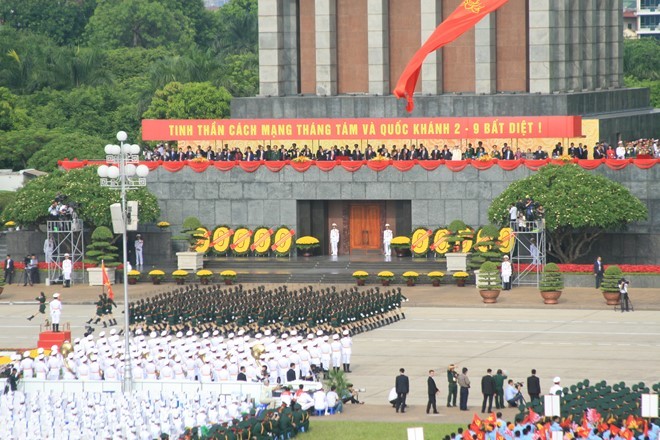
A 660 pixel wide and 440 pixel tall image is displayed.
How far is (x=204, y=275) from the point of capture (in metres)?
78.4

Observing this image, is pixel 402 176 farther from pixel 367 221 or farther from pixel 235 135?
pixel 235 135

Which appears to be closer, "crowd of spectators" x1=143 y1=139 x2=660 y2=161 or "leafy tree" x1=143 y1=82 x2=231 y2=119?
"crowd of spectators" x1=143 y1=139 x2=660 y2=161

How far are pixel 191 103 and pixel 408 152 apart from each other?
28.4 metres

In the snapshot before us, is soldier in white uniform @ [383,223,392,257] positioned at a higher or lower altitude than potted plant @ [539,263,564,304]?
higher

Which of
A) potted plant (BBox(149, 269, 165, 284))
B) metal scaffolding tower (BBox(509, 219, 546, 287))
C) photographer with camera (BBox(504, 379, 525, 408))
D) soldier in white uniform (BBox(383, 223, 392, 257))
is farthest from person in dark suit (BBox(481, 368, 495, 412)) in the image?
soldier in white uniform (BBox(383, 223, 392, 257))

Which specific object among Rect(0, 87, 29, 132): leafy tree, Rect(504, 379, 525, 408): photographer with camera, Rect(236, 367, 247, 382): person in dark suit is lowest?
Rect(504, 379, 525, 408): photographer with camera

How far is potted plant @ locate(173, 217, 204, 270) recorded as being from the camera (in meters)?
80.9

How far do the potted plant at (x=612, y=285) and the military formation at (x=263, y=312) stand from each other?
26.8 feet

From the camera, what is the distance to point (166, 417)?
156ft

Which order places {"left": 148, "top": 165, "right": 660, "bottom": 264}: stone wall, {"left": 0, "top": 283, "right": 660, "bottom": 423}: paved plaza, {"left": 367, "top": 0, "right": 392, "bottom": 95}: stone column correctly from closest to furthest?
{"left": 0, "top": 283, "right": 660, "bottom": 423}: paved plaza < {"left": 148, "top": 165, "right": 660, "bottom": 264}: stone wall < {"left": 367, "top": 0, "right": 392, "bottom": 95}: stone column

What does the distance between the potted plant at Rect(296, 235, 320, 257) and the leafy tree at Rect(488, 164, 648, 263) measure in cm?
958

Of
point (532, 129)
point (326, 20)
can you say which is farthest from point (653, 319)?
point (326, 20)

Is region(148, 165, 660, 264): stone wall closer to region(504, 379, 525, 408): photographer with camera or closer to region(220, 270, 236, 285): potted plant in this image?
region(220, 270, 236, 285): potted plant

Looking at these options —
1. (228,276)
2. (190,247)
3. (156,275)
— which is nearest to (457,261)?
(228,276)
